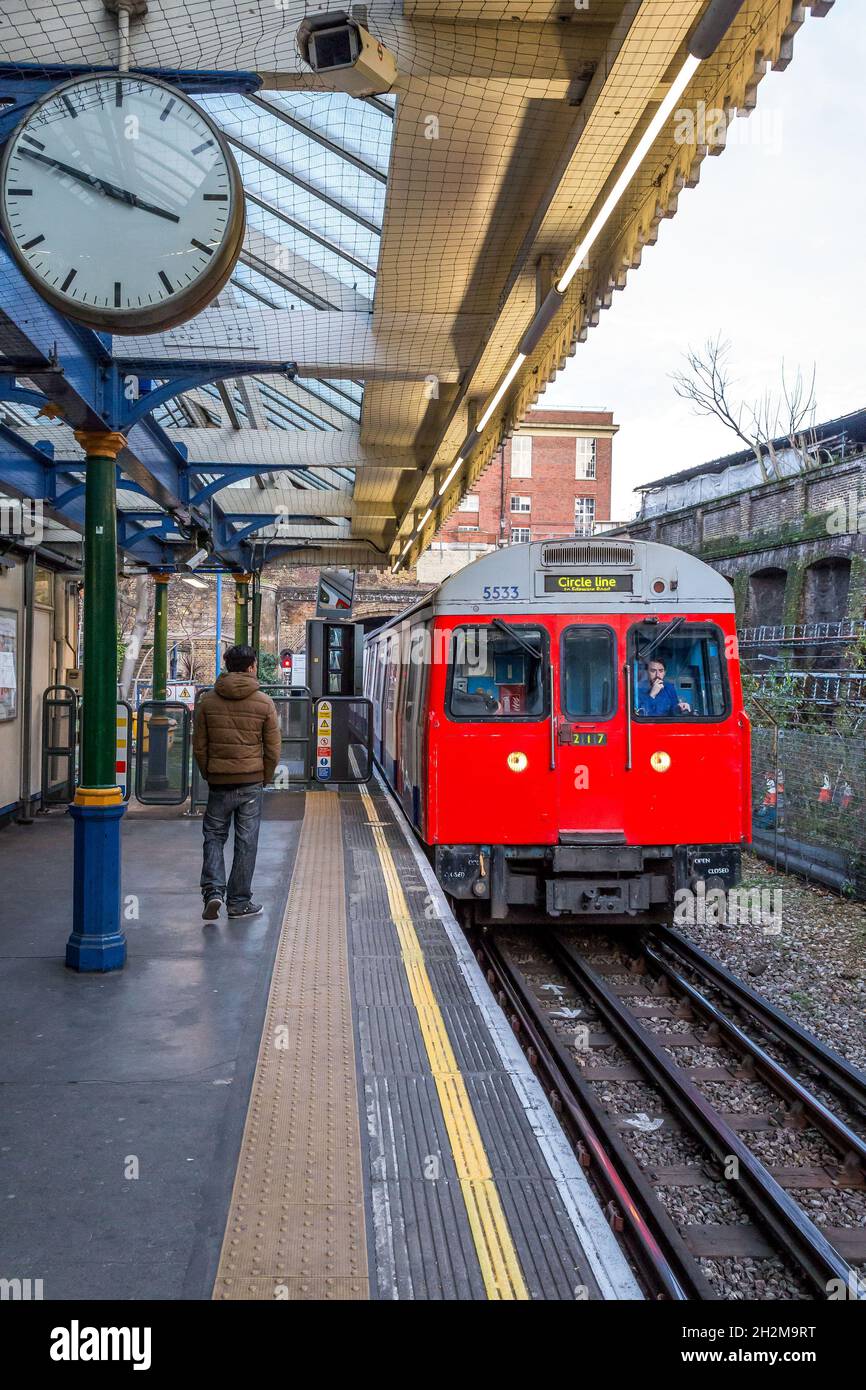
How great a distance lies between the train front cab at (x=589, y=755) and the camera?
7.50 meters

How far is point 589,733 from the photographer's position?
7621 millimetres

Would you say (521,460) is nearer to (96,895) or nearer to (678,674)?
(678,674)

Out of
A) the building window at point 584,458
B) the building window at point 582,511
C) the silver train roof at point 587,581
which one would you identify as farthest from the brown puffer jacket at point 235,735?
the building window at point 584,458

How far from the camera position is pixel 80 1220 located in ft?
10.9

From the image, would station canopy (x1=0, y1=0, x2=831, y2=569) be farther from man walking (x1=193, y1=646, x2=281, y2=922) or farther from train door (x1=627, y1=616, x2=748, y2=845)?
train door (x1=627, y1=616, x2=748, y2=845)

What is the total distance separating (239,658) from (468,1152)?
444 cm

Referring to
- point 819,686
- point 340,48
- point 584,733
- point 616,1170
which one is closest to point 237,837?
point 584,733

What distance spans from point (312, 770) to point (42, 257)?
11307 millimetres

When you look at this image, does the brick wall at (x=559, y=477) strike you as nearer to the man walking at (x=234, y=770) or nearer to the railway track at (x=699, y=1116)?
the man walking at (x=234, y=770)

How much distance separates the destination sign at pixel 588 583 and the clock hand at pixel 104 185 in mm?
4088

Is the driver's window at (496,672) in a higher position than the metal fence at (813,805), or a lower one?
higher

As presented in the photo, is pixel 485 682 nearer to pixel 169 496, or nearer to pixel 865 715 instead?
pixel 169 496

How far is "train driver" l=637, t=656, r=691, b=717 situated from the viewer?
7.68 meters
